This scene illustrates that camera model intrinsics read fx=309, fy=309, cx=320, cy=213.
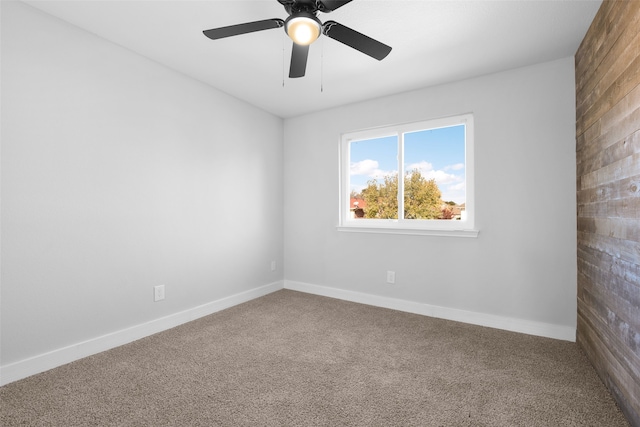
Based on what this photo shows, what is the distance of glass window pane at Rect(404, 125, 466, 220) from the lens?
307 cm

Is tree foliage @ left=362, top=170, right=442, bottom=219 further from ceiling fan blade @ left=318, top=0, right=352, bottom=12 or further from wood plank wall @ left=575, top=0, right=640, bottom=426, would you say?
ceiling fan blade @ left=318, top=0, right=352, bottom=12

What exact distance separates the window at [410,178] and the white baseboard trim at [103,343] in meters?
1.69

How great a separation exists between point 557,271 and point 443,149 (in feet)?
4.80

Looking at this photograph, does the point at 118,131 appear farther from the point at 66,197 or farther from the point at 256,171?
the point at 256,171

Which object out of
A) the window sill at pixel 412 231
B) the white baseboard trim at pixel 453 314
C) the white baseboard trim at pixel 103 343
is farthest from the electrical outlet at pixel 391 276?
the white baseboard trim at pixel 103 343

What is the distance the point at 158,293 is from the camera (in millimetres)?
2691

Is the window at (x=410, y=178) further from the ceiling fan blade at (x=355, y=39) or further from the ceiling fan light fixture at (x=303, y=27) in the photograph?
the ceiling fan light fixture at (x=303, y=27)

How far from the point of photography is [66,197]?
2111 millimetres

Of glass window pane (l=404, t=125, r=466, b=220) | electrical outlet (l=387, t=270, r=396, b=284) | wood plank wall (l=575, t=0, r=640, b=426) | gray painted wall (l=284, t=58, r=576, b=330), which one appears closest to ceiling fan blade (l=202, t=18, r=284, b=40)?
wood plank wall (l=575, t=0, r=640, b=426)

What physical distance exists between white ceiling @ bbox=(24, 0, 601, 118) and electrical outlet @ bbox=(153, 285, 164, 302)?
6.41 feet

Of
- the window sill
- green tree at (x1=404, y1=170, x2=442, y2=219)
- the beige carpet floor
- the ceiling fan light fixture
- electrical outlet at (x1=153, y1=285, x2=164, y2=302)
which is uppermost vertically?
the ceiling fan light fixture

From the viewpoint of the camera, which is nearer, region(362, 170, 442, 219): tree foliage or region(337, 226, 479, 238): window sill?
region(337, 226, 479, 238): window sill

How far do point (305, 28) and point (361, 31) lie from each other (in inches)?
32.2

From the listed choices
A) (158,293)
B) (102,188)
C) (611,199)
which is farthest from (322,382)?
(102,188)
